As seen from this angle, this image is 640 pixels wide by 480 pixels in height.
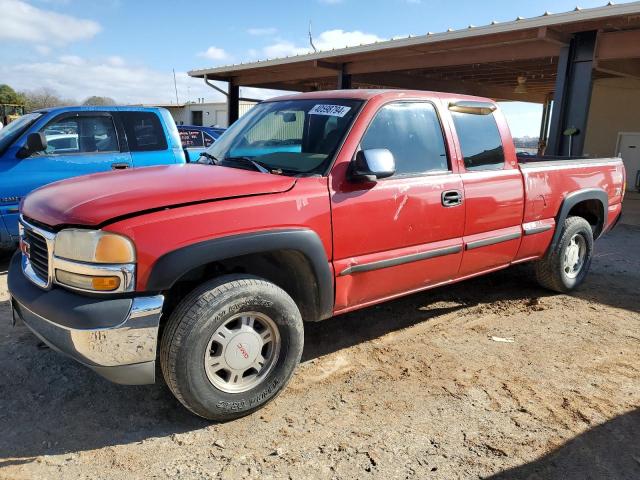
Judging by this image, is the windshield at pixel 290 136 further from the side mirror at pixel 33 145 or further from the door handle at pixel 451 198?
the side mirror at pixel 33 145

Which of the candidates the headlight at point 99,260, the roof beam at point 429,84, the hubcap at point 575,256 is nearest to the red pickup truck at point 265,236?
the headlight at point 99,260

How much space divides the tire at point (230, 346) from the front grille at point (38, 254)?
766 mm

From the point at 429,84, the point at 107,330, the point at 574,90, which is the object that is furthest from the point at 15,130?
the point at 429,84

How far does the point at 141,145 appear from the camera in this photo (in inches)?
257

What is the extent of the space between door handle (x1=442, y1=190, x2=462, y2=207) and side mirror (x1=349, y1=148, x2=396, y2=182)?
682 mm

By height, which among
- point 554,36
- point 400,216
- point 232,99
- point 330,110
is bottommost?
point 400,216

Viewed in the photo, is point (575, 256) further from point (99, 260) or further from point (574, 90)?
point (574, 90)

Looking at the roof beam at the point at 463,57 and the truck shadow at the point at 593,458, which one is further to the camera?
the roof beam at the point at 463,57

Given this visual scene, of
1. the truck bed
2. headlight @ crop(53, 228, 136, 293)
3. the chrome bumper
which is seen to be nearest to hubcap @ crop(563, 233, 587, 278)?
the truck bed

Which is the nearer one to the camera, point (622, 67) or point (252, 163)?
point (252, 163)

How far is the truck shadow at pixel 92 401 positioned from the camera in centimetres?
271

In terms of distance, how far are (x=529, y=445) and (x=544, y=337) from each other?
166 centimetres

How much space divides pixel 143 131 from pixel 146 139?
11 centimetres

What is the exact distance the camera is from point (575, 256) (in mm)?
5312
